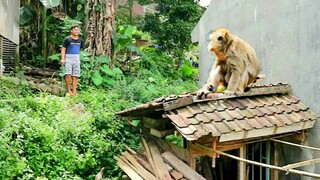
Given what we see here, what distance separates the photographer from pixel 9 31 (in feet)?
33.6

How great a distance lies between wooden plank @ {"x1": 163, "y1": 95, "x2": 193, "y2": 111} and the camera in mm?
4852

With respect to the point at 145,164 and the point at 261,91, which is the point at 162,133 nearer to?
the point at 145,164

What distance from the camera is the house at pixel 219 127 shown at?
4730 mm

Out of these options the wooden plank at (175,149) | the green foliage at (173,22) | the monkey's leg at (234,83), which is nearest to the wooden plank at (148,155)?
the wooden plank at (175,149)

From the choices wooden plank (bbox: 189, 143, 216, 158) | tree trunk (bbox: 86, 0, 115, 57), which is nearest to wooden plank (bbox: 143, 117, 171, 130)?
wooden plank (bbox: 189, 143, 216, 158)

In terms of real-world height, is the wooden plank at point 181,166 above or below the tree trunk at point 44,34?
below

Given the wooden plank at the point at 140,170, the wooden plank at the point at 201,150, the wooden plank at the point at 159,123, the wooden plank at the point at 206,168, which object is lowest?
the wooden plank at the point at 206,168

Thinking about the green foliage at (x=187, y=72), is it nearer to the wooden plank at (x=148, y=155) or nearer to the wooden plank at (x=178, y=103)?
the wooden plank at (x=148, y=155)

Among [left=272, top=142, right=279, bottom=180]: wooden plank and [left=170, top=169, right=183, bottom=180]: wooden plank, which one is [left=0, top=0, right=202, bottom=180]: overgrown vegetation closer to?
[left=170, top=169, right=183, bottom=180]: wooden plank

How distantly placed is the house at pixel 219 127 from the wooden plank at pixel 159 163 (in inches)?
0.5

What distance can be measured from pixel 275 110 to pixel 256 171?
59.2 inches

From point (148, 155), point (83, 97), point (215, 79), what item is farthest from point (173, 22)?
point (148, 155)

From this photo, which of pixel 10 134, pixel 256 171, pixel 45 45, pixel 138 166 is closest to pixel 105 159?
pixel 138 166

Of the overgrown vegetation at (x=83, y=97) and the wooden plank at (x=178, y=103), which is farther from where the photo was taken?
the overgrown vegetation at (x=83, y=97)
